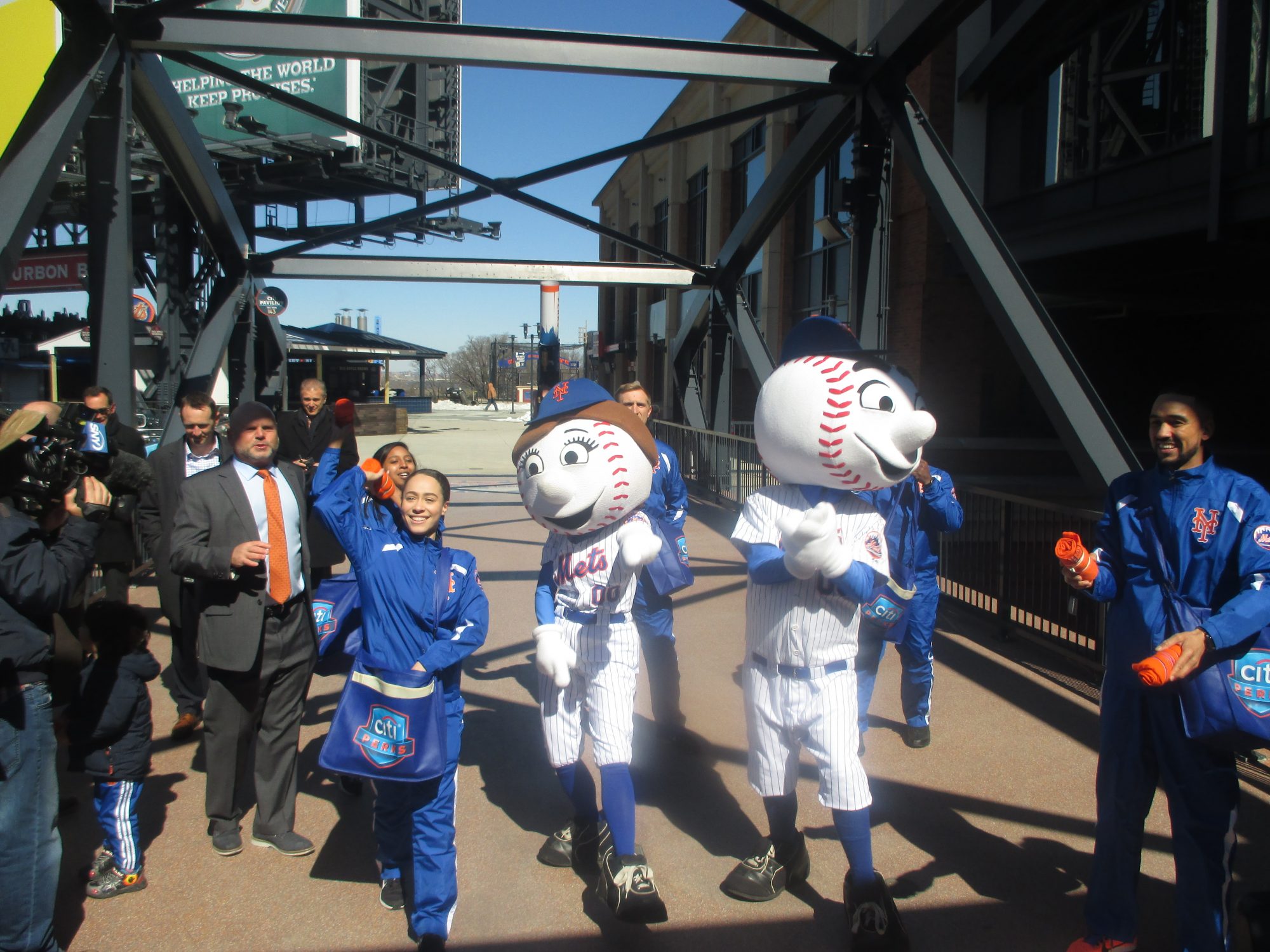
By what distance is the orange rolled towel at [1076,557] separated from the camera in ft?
9.09

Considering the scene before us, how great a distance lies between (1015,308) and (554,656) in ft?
9.84

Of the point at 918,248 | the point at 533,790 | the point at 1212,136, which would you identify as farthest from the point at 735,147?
the point at 533,790

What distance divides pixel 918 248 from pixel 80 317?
92.2 feet

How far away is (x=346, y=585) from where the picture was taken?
3426 mm

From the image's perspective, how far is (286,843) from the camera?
3.54 m

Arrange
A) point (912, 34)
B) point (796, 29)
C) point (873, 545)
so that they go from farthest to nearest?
point (796, 29)
point (912, 34)
point (873, 545)

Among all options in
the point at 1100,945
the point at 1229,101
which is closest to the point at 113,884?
the point at 1100,945

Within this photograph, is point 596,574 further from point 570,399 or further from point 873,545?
point 873,545

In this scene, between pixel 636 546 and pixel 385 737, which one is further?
pixel 636 546

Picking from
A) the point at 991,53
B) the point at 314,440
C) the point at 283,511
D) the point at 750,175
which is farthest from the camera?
the point at 750,175

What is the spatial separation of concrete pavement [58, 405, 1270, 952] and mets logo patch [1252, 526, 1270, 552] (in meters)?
1.38

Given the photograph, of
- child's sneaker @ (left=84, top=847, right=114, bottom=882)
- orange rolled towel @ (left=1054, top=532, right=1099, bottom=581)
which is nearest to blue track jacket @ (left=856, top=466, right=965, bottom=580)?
orange rolled towel @ (left=1054, top=532, right=1099, bottom=581)

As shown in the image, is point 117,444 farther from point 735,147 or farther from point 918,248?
point 735,147

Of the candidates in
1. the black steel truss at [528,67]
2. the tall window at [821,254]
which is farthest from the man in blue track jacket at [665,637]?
the tall window at [821,254]
